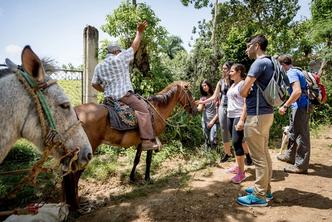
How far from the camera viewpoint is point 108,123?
480 centimetres

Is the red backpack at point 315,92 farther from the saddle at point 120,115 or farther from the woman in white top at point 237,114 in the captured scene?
the saddle at point 120,115

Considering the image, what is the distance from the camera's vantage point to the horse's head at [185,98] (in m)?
6.55

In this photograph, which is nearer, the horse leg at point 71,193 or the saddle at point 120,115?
the horse leg at point 71,193

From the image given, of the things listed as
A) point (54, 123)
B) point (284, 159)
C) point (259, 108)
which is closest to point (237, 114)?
point (259, 108)

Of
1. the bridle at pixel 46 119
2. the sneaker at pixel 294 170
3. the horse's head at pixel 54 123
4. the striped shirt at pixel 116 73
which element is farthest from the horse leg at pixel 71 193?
the sneaker at pixel 294 170

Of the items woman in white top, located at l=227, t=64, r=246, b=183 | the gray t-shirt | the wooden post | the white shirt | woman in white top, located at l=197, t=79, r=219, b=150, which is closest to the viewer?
the gray t-shirt

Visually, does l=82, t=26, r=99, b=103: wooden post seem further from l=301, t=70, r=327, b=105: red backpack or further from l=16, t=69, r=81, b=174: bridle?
l=16, t=69, r=81, b=174: bridle

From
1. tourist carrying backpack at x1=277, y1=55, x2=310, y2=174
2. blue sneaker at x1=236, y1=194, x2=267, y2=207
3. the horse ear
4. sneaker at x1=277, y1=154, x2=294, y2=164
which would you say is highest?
the horse ear

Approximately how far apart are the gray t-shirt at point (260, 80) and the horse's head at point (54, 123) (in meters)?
2.36

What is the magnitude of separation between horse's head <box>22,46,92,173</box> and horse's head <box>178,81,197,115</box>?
4.37 metres

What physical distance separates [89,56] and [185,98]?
8.50ft

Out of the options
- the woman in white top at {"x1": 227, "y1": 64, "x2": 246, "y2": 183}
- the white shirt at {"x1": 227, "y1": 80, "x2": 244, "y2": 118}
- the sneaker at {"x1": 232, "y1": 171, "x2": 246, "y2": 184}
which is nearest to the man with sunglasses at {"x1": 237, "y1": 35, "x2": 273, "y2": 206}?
the woman in white top at {"x1": 227, "y1": 64, "x2": 246, "y2": 183}

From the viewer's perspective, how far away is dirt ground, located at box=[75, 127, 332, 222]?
12.8 feet

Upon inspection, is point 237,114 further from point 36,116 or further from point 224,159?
point 36,116
